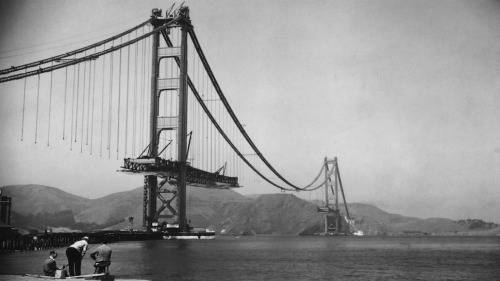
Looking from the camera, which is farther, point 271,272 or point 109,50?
point 109,50

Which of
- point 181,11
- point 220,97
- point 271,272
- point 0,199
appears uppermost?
point 181,11

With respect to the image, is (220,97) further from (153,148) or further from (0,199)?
(0,199)

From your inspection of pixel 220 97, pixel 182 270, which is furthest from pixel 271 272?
pixel 220 97

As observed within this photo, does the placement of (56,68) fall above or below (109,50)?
below

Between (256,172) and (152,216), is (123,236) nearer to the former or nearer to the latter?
(152,216)

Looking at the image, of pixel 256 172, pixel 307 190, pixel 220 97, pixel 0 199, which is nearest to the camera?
pixel 0 199

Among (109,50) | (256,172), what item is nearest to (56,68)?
(109,50)

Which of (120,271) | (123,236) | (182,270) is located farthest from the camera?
(123,236)

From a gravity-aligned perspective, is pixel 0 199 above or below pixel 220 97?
below

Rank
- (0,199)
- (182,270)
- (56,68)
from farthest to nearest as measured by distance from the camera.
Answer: (0,199) < (56,68) < (182,270)

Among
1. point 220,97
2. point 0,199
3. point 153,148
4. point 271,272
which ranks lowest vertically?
point 271,272
